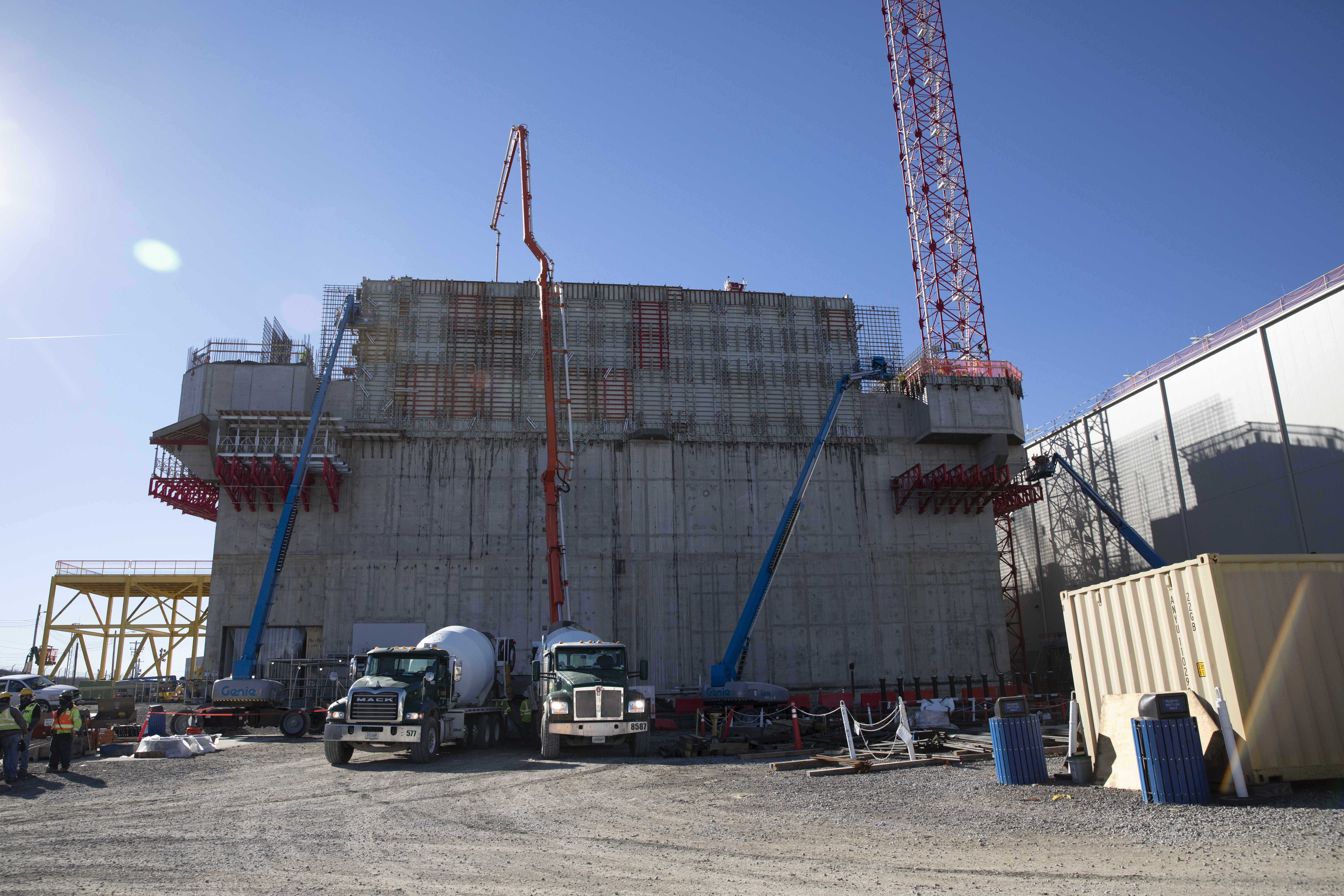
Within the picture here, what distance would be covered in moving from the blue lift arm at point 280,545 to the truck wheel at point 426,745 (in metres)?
13.6

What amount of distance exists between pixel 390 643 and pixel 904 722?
25652 mm

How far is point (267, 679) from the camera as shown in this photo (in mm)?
34344

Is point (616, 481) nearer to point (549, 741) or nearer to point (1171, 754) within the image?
point (549, 741)

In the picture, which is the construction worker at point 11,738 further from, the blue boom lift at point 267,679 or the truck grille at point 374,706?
the blue boom lift at point 267,679

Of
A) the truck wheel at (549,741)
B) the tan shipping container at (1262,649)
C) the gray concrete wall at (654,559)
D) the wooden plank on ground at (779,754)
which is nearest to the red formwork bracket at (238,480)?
the gray concrete wall at (654,559)

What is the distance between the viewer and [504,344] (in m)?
41.9

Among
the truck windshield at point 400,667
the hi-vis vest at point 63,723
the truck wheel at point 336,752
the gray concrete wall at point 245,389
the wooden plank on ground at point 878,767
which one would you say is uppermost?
the gray concrete wall at point 245,389

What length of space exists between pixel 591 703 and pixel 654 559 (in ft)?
62.5

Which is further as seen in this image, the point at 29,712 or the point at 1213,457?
the point at 1213,457

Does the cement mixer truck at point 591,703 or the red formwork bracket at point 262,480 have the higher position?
the red formwork bracket at point 262,480

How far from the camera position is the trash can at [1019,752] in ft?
45.8

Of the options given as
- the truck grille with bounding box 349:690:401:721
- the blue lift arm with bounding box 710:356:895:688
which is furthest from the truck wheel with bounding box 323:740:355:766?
the blue lift arm with bounding box 710:356:895:688

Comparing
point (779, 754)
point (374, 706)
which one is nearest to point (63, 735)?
point (374, 706)

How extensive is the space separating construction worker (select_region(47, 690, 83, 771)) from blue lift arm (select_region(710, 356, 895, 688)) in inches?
807
